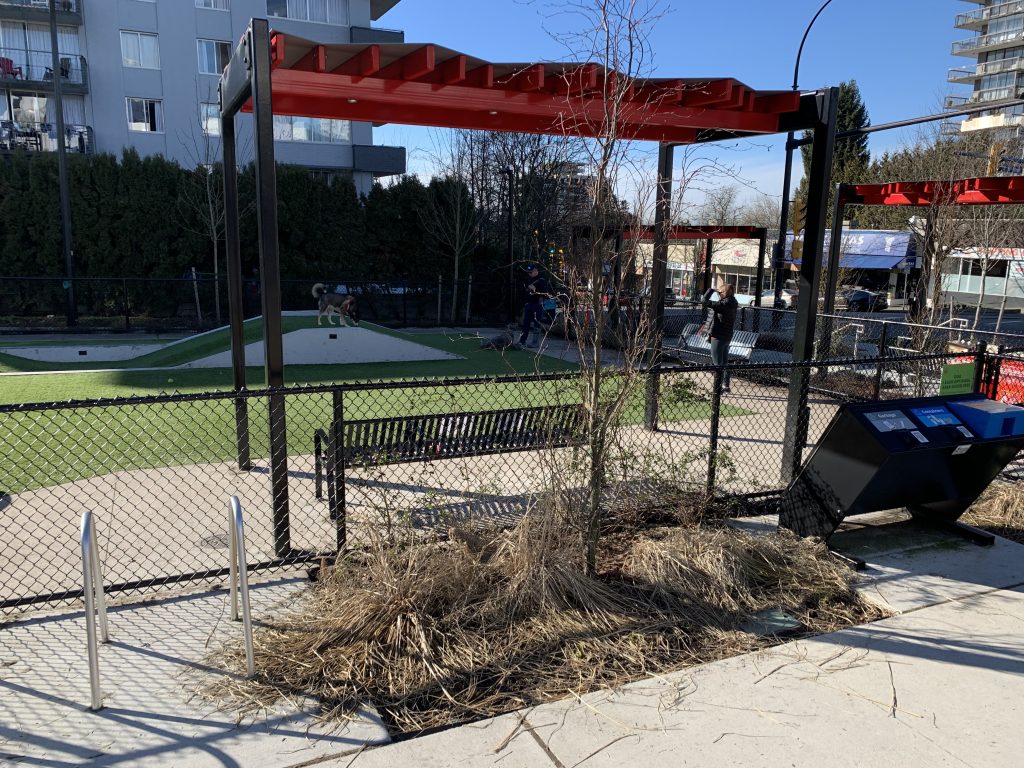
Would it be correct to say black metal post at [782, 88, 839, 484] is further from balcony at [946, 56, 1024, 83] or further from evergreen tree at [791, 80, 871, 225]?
balcony at [946, 56, 1024, 83]

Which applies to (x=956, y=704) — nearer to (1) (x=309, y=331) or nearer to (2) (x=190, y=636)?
(2) (x=190, y=636)

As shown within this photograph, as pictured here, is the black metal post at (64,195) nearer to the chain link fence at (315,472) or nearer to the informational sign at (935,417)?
the chain link fence at (315,472)

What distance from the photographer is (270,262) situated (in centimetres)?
509

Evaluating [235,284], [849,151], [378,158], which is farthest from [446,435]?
[849,151]

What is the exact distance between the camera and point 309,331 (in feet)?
48.7

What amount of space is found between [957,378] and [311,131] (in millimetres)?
30110

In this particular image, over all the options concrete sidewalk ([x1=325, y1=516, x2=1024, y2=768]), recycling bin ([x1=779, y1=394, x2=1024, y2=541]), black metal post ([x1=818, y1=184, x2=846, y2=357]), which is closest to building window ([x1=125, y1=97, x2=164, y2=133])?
black metal post ([x1=818, y1=184, x2=846, y2=357])

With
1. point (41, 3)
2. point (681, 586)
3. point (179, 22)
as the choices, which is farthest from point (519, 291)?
point (41, 3)

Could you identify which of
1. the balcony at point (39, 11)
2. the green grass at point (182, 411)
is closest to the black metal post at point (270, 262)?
the green grass at point (182, 411)

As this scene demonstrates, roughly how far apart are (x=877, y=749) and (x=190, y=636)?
11.2 ft

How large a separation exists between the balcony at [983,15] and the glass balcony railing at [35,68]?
3570 inches

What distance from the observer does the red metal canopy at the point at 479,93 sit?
5684 millimetres

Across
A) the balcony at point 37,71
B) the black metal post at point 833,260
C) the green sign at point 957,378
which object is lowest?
the green sign at point 957,378

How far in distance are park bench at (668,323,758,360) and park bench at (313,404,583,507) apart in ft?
23.9
